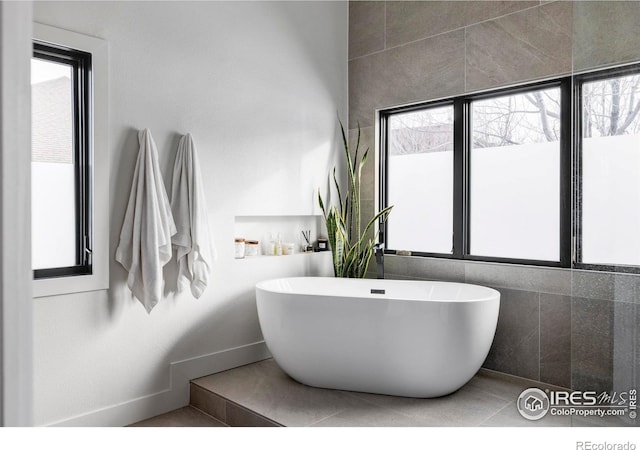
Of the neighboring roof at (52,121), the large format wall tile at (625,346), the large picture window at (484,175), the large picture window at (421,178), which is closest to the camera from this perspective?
the large format wall tile at (625,346)

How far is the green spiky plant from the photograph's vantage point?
3.78m

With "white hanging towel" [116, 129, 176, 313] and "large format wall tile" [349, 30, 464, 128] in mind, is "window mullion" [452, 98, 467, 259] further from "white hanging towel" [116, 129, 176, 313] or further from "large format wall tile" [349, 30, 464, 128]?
"white hanging towel" [116, 129, 176, 313]

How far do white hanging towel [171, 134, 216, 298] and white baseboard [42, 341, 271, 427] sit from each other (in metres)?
0.51

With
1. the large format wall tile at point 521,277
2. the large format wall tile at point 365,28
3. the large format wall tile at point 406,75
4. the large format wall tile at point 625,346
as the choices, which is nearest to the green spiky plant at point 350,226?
the large format wall tile at point 406,75

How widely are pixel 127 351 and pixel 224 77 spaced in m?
1.85

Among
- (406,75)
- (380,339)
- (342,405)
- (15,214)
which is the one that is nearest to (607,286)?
(15,214)

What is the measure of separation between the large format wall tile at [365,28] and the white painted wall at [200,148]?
86 mm

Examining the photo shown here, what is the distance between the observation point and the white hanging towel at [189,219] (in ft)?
9.32

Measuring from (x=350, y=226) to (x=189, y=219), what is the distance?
62.8 inches

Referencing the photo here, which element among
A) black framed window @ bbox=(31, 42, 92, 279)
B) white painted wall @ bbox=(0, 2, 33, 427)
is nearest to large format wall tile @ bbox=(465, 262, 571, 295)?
black framed window @ bbox=(31, 42, 92, 279)

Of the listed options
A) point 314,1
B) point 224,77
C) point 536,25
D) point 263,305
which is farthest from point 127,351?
point 536,25

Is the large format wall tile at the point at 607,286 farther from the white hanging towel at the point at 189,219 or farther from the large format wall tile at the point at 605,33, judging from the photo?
the white hanging towel at the point at 189,219

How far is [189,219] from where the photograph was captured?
2.85m

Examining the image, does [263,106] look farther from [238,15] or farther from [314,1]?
[314,1]
